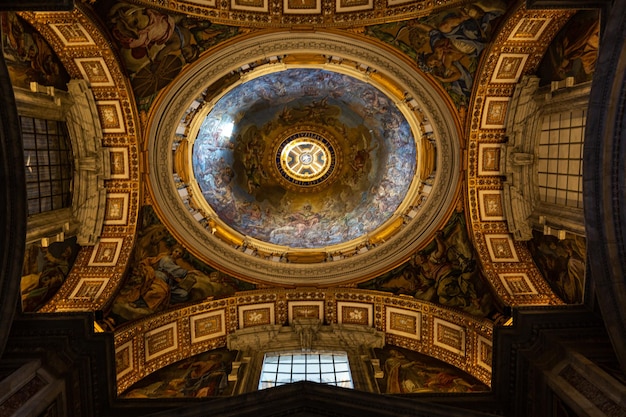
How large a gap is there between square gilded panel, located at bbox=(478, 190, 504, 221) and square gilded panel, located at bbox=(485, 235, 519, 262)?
0.61 meters

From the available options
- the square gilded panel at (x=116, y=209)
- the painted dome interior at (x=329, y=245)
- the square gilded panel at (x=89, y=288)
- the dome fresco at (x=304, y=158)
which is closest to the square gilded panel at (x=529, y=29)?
the painted dome interior at (x=329, y=245)

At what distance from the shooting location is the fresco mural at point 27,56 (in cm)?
1155

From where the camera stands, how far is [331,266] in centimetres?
1694

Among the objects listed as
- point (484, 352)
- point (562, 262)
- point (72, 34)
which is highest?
point (72, 34)

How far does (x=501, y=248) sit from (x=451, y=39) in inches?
250

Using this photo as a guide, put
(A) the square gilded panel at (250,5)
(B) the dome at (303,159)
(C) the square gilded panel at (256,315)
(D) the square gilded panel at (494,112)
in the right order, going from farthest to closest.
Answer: (C) the square gilded panel at (256,315), (B) the dome at (303,159), (D) the square gilded panel at (494,112), (A) the square gilded panel at (250,5)

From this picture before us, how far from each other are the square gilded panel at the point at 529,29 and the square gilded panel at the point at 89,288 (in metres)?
13.4

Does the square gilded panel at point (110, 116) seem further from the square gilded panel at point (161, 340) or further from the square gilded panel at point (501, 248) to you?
the square gilded panel at point (501, 248)

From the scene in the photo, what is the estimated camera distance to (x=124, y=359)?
1428 centimetres

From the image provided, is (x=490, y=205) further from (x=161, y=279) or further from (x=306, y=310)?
(x=161, y=279)

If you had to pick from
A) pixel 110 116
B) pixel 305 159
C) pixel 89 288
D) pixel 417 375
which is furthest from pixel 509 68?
pixel 89 288

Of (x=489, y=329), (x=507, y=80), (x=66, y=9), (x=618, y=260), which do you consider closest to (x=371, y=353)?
(x=489, y=329)

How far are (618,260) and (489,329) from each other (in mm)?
5140

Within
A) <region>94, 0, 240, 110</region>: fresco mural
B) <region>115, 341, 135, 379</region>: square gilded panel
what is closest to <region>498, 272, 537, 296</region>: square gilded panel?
<region>94, 0, 240, 110</region>: fresco mural
